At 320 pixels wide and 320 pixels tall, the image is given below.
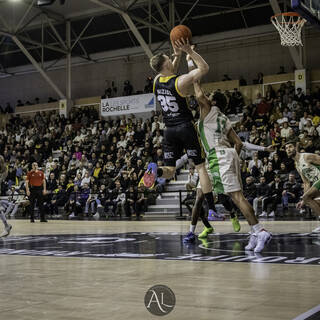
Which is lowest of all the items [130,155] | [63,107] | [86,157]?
[130,155]

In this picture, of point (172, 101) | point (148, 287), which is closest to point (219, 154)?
point (172, 101)

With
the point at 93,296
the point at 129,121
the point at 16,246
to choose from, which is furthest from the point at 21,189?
the point at 93,296

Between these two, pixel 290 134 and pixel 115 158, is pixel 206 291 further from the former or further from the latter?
pixel 115 158

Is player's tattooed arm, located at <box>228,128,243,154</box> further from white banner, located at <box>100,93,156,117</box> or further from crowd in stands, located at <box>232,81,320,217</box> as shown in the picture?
white banner, located at <box>100,93,156,117</box>

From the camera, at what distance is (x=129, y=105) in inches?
820

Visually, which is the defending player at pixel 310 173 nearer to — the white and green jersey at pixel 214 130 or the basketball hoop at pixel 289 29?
the white and green jersey at pixel 214 130

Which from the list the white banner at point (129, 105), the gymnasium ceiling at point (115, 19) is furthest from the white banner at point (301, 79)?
the white banner at point (129, 105)

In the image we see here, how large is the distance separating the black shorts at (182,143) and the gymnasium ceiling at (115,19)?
13873 mm

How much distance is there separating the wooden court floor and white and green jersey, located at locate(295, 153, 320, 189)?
345 cm

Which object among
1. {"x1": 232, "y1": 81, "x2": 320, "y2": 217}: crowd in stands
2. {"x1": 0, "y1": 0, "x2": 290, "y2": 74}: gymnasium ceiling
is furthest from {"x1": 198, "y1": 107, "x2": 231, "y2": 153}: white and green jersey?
{"x1": 0, "y1": 0, "x2": 290, "y2": 74}: gymnasium ceiling

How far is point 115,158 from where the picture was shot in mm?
18906

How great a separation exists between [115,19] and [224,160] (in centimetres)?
1971
